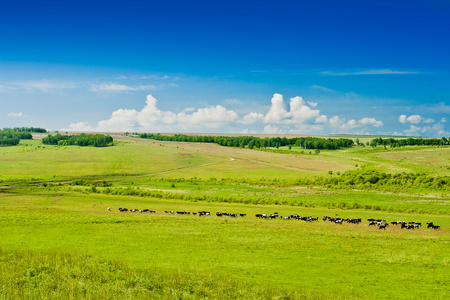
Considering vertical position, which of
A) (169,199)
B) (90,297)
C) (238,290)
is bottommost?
(169,199)

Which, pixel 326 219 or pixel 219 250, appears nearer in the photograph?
pixel 219 250

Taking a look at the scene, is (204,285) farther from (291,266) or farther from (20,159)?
(20,159)

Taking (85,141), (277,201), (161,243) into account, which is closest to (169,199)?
(277,201)

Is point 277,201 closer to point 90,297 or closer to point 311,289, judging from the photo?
point 311,289

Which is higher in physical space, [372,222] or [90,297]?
[90,297]

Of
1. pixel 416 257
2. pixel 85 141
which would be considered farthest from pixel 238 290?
pixel 85 141

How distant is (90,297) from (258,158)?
137 m

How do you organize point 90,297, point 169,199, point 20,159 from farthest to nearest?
point 20,159
point 169,199
point 90,297

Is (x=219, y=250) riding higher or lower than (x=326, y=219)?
higher

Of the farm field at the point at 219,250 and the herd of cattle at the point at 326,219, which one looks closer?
the farm field at the point at 219,250

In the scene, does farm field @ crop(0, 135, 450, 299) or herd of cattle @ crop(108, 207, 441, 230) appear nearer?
farm field @ crop(0, 135, 450, 299)

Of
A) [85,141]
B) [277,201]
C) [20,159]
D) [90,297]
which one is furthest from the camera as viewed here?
[85,141]

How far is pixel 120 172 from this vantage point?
362 feet

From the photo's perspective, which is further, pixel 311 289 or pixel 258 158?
pixel 258 158
